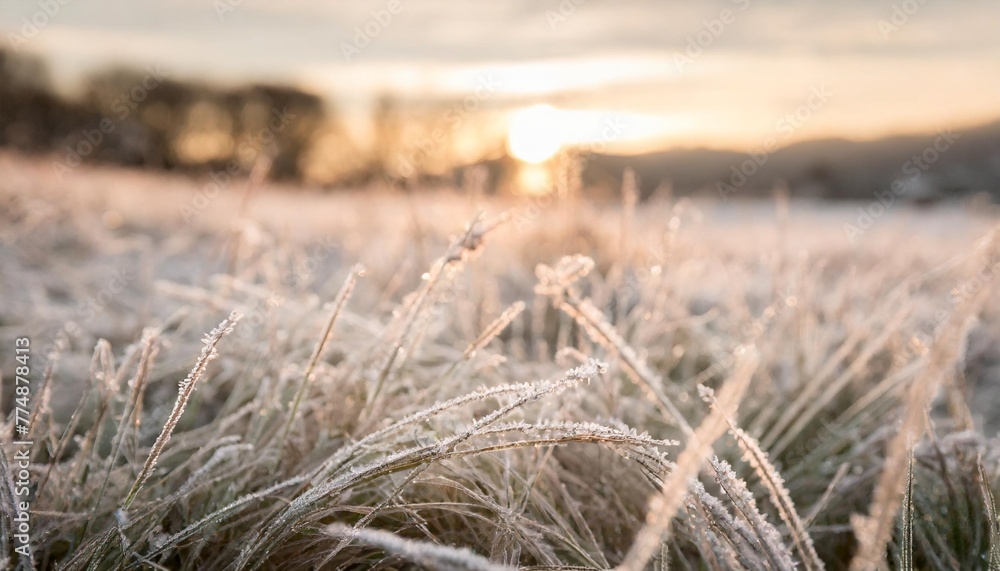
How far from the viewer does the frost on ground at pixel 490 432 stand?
0.69 metres

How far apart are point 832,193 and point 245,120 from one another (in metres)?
15.1

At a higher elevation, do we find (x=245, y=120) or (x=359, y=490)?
(x=245, y=120)

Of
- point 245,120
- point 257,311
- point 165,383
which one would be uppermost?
point 245,120

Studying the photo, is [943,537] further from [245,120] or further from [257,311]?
[245,120]

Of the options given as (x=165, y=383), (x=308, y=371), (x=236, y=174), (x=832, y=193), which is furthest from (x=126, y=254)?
(x=832, y=193)

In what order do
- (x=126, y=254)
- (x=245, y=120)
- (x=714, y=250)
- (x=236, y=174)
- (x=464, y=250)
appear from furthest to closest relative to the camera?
(x=245, y=120) < (x=236, y=174) < (x=714, y=250) < (x=126, y=254) < (x=464, y=250)

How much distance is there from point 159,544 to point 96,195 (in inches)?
190

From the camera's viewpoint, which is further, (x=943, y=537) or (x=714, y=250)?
(x=714, y=250)

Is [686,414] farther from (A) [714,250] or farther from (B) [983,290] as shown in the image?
(A) [714,250]

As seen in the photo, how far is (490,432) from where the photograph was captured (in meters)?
0.73

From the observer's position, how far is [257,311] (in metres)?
1.45

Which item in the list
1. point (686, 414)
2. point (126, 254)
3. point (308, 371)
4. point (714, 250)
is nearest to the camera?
point (308, 371)

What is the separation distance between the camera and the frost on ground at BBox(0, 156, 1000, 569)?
0.69 m

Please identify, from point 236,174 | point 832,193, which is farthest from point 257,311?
point 832,193
